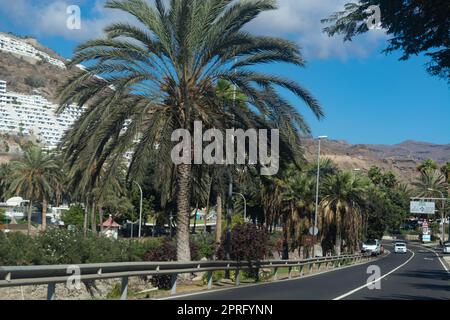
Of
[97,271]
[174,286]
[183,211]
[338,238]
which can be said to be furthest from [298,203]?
[97,271]

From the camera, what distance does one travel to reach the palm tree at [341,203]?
5634 centimetres

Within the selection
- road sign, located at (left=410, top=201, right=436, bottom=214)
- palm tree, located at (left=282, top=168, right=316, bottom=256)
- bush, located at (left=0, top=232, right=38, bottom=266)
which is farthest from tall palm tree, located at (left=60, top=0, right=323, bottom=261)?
road sign, located at (left=410, top=201, right=436, bottom=214)

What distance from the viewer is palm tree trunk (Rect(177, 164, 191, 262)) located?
20109 millimetres

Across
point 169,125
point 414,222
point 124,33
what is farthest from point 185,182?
point 414,222

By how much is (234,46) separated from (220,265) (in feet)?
23.9

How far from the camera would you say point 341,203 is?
56438 mm

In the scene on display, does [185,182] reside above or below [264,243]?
above

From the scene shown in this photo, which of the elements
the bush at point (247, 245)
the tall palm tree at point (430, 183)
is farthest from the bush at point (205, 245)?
the tall palm tree at point (430, 183)

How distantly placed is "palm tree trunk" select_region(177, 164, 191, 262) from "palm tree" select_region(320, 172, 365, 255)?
37489mm

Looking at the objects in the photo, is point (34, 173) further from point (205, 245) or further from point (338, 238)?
point (338, 238)
